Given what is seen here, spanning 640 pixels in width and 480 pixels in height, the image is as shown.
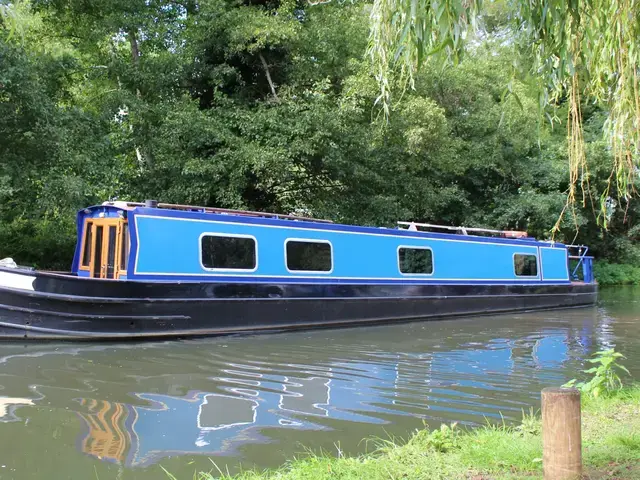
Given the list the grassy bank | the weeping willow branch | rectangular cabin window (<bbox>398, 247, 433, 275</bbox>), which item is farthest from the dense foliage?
the grassy bank

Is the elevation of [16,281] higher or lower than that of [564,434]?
higher

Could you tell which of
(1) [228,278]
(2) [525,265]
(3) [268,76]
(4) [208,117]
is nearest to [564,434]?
(1) [228,278]

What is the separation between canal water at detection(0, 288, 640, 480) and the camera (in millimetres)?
4336

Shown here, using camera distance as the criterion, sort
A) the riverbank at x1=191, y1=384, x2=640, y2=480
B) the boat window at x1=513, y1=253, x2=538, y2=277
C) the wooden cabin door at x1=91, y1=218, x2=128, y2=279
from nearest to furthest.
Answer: the riverbank at x1=191, y1=384, x2=640, y2=480 → the wooden cabin door at x1=91, y1=218, x2=128, y2=279 → the boat window at x1=513, y1=253, x2=538, y2=277

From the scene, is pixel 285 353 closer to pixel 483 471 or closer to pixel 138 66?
pixel 483 471

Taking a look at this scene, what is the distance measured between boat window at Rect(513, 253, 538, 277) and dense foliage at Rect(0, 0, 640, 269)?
10.6 feet

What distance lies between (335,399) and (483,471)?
8.53ft

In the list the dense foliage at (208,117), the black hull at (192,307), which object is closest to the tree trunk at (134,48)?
the dense foliage at (208,117)

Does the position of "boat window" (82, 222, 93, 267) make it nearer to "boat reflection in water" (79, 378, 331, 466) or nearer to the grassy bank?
"boat reflection in water" (79, 378, 331, 466)

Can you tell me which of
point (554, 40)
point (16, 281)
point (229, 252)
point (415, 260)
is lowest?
point (16, 281)

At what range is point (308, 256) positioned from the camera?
426 inches

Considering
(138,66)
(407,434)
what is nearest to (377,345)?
(407,434)

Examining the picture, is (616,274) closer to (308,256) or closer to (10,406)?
(308,256)

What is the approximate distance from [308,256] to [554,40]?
23.0 feet
